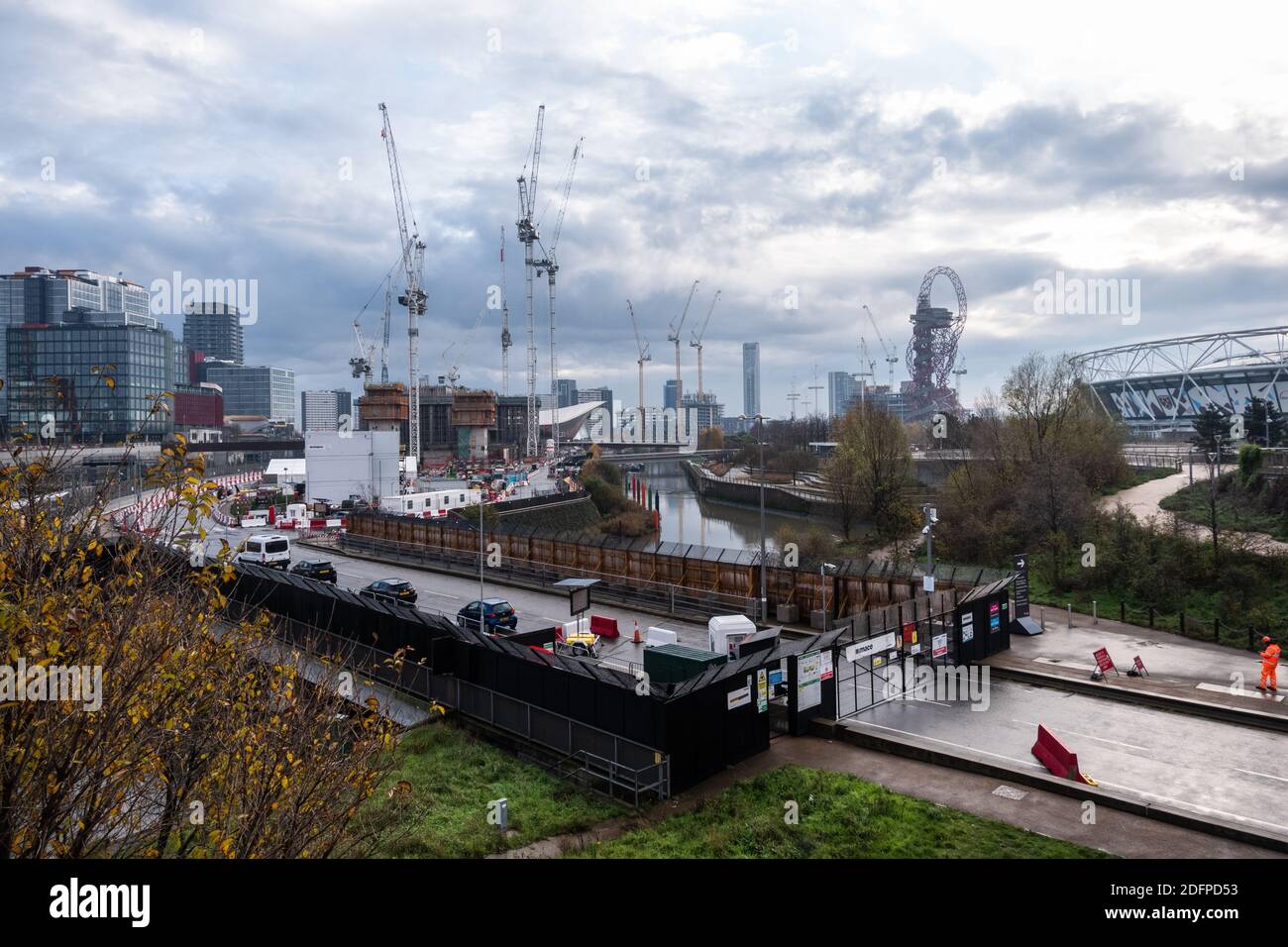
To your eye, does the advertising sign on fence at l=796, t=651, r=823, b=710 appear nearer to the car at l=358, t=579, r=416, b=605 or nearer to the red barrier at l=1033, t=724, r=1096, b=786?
the red barrier at l=1033, t=724, r=1096, b=786

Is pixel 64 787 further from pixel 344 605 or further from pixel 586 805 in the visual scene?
pixel 344 605

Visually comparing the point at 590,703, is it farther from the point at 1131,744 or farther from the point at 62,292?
the point at 62,292

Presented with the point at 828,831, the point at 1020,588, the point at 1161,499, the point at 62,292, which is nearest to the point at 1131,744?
the point at 828,831

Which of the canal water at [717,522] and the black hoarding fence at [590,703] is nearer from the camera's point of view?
the black hoarding fence at [590,703]

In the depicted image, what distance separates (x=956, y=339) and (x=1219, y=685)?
188122mm

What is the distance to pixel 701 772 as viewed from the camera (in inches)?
553

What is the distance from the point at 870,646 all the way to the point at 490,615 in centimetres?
1190

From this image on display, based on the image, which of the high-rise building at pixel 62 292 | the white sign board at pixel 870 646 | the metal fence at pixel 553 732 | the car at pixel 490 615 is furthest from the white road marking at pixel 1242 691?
the high-rise building at pixel 62 292

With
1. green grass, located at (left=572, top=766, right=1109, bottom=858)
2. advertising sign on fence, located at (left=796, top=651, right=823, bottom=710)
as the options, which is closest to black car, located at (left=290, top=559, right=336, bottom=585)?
advertising sign on fence, located at (left=796, top=651, right=823, bottom=710)

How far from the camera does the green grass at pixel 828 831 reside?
11.0 metres

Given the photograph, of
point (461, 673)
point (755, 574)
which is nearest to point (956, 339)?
point (755, 574)

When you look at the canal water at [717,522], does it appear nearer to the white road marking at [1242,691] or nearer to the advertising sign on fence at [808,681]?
the white road marking at [1242,691]

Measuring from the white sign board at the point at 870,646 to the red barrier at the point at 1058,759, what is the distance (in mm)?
4633
